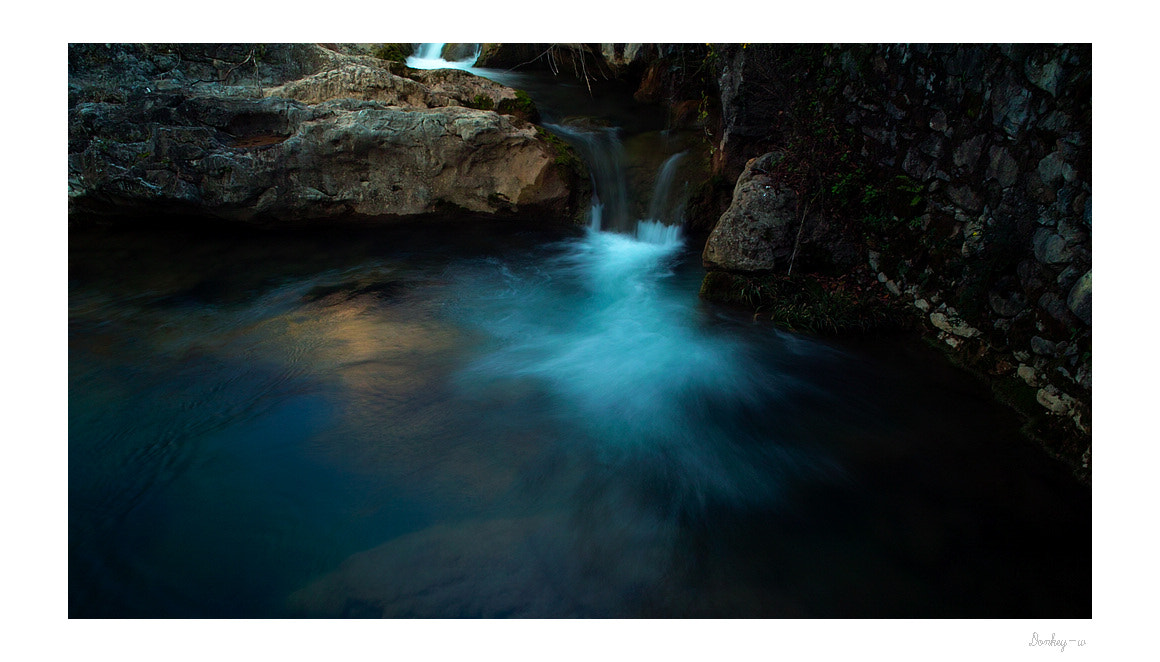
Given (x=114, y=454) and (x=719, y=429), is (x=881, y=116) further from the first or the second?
(x=114, y=454)

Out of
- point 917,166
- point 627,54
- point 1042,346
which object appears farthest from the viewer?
point 627,54

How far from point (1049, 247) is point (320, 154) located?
9.35 meters

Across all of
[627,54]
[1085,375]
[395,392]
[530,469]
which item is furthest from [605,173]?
[1085,375]

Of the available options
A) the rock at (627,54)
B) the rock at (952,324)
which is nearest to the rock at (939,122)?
the rock at (952,324)

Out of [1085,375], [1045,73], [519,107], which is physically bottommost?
[1085,375]

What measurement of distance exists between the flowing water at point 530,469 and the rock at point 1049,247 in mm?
1301

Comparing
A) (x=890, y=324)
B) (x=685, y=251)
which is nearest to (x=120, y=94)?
(x=685, y=251)

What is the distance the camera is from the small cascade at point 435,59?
42.1ft

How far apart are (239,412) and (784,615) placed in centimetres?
466

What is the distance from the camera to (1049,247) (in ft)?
14.9

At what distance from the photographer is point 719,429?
4910mm

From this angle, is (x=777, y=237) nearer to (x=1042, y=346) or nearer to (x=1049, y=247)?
(x=1049, y=247)

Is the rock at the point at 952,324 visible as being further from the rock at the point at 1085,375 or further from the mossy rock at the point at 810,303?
the rock at the point at 1085,375

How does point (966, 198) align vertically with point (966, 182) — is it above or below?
below
